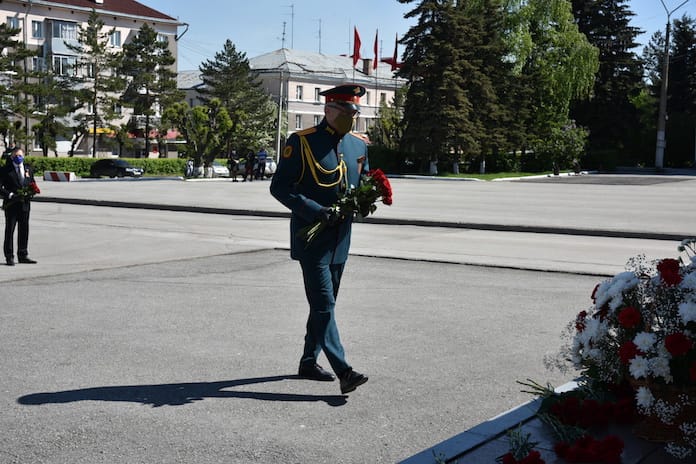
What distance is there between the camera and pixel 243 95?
291ft

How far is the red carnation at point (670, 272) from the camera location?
462 centimetres

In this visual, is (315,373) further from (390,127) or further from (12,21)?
Result: (12,21)

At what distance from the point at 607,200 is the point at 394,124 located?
41013 mm

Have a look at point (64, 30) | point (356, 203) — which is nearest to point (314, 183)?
point (356, 203)

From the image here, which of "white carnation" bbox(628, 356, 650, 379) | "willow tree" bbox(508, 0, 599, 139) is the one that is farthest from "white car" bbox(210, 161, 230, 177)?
"white carnation" bbox(628, 356, 650, 379)

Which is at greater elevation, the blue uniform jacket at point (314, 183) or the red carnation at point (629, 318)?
the blue uniform jacket at point (314, 183)

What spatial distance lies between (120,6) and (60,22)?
672 centimetres

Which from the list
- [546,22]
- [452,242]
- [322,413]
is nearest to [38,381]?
[322,413]

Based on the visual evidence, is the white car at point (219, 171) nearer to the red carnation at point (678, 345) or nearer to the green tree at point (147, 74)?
the green tree at point (147, 74)

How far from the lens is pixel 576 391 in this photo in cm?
514

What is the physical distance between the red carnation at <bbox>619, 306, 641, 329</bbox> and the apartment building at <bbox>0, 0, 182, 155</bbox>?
255ft

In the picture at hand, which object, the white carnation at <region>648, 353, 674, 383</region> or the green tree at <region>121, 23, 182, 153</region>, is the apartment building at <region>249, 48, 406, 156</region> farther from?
the white carnation at <region>648, 353, 674, 383</region>

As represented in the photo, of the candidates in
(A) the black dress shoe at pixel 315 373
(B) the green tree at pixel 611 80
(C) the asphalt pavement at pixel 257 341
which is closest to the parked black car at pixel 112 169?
(B) the green tree at pixel 611 80

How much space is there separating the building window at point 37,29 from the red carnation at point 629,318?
84.9 metres
